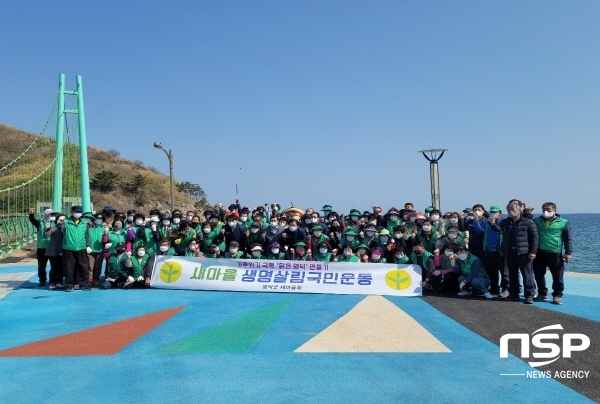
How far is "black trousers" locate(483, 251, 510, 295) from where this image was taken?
9.20m

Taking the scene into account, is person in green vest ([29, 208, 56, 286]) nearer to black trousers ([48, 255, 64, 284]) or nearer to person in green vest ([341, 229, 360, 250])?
black trousers ([48, 255, 64, 284])

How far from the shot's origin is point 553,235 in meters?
8.38

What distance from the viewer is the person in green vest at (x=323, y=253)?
1041cm

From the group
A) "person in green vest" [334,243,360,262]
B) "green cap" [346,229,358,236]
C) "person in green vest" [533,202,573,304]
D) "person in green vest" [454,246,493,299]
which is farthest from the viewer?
"green cap" [346,229,358,236]

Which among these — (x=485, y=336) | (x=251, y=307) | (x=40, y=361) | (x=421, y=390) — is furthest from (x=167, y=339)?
(x=485, y=336)

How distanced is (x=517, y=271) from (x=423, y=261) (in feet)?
5.89

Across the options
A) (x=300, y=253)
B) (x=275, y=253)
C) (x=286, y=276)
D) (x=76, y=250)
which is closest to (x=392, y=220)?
(x=300, y=253)

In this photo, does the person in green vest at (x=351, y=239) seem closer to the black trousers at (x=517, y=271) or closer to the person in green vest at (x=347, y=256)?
the person in green vest at (x=347, y=256)

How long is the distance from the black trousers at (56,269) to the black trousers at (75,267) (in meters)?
0.47

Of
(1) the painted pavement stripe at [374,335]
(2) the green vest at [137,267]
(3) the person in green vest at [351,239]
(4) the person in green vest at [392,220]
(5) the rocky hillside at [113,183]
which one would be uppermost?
(5) the rocky hillside at [113,183]

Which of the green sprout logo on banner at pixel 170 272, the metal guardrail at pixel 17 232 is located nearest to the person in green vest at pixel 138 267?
the green sprout logo on banner at pixel 170 272

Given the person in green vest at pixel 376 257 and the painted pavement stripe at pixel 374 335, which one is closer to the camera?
the painted pavement stripe at pixel 374 335

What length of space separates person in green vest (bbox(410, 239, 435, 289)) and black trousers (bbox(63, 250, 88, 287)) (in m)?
7.15

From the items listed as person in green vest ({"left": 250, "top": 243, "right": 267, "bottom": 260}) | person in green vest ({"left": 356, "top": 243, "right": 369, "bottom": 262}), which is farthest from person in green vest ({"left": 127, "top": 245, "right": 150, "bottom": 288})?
person in green vest ({"left": 356, "top": 243, "right": 369, "bottom": 262})
